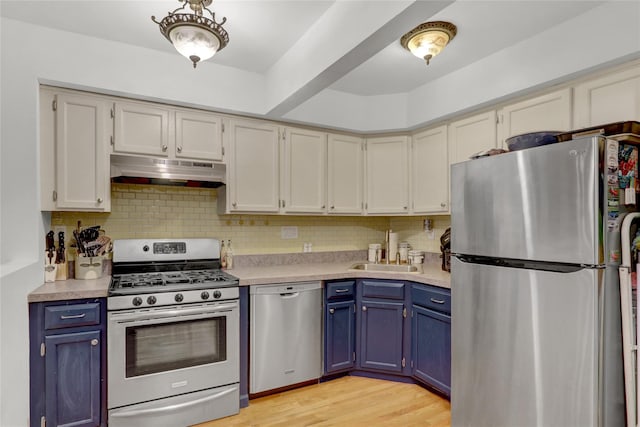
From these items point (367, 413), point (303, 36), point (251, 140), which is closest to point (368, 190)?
point (251, 140)

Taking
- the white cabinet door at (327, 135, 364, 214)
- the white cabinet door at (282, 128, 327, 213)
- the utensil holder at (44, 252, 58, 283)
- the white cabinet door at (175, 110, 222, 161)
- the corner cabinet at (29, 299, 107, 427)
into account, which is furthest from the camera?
the white cabinet door at (327, 135, 364, 214)

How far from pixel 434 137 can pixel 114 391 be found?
3136 millimetres

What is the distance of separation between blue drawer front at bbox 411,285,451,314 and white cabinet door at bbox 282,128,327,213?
3.82 ft

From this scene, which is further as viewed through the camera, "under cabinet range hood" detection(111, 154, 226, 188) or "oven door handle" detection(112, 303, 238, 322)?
"under cabinet range hood" detection(111, 154, 226, 188)

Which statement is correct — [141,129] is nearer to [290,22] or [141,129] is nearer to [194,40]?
[194,40]

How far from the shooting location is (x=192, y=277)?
8.84 feet

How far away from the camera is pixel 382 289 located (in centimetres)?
305

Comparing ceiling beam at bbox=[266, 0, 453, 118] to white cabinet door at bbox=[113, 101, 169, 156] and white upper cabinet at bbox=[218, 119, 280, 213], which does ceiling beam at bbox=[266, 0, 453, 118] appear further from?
white cabinet door at bbox=[113, 101, 169, 156]

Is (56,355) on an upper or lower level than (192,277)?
lower

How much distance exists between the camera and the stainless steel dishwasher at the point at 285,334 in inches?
107

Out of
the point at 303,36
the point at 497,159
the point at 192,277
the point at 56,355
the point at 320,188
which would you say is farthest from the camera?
the point at 320,188

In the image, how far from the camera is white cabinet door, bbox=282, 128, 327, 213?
3314 mm

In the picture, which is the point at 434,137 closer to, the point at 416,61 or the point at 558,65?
the point at 416,61

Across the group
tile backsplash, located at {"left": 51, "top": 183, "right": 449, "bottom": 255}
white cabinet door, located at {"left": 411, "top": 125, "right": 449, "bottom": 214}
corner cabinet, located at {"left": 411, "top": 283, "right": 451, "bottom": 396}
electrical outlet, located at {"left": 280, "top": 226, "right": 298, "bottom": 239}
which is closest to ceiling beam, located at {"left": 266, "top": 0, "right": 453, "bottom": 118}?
tile backsplash, located at {"left": 51, "top": 183, "right": 449, "bottom": 255}
